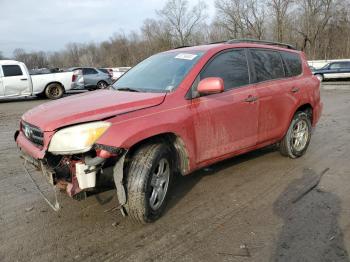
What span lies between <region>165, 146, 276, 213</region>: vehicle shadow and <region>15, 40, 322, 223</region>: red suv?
463 mm

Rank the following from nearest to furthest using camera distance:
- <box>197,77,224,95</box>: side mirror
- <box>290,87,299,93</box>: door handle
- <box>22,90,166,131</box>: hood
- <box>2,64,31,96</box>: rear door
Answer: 1. <box>22,90,166,131</box>: hood
2. <box>197,77,224,95</box>: side mirror
3. <box>290,87,299,93</box>: door handle
4. <box>2,64,31,96</box>: rear door

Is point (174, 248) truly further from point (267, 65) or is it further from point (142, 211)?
point (267, 65)

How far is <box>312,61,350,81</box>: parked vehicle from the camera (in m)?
26.5

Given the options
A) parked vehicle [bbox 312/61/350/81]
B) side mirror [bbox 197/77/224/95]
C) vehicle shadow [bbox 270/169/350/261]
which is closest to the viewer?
vehicle shadow [bbox 270/169/350/261]

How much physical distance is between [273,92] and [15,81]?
13594 millimetres

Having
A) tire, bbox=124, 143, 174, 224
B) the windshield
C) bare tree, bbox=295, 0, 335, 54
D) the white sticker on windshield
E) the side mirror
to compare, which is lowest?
tire, bbox=124, 143, 174, 224

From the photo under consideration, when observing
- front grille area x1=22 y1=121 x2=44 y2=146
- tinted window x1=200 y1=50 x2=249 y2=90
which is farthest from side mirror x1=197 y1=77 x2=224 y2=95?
front grille area x1=22 y1=121 x2=44 y2=146

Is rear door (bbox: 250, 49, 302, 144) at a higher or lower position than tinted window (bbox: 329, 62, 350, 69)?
higher

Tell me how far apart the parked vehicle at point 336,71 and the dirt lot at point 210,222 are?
908 inches

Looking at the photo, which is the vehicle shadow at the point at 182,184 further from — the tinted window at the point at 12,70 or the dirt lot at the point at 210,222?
the tinted window at the point at 12,70

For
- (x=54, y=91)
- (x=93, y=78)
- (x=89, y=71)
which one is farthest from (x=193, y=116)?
(x=89, y=71)

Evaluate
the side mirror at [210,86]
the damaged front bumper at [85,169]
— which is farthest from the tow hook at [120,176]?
the side mirror at [210,86]

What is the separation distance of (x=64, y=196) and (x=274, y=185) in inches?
103

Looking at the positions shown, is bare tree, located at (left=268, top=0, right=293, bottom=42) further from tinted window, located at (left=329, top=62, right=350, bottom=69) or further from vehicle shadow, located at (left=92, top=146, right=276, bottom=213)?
vehicle shadow, located at (left=92, top=146, right=276, bottom=213)
